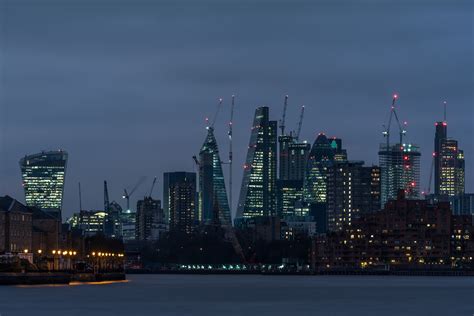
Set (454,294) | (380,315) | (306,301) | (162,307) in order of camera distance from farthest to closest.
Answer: (454,294), (306,301), (162,307), (380,315)

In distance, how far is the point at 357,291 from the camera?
196 m

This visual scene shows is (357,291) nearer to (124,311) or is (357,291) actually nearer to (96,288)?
(96,288)

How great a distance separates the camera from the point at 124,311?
435ft

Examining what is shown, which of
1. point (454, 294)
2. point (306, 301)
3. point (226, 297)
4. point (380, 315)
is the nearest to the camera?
point (380, 315)

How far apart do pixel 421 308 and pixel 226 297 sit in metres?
33.6

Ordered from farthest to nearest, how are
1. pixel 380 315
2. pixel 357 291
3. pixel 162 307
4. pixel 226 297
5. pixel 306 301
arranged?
1. pixel 357 291
2. pixel 226 297
3. pixel 306 301
4. pixel 162 307
5. pixel 380 315

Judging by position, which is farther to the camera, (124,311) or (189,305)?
(189,305)

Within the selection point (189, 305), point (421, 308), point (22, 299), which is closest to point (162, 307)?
point (189, 305)

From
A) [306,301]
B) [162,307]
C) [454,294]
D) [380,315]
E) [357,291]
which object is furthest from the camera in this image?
[357,291]

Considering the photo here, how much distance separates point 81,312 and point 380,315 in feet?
87.6

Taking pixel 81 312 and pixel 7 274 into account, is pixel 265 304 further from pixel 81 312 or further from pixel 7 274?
pixel 7 274

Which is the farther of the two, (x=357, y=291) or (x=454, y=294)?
(x=357, y=291)

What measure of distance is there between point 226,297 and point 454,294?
32.2 meters

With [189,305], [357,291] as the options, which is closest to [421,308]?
[189,305]
